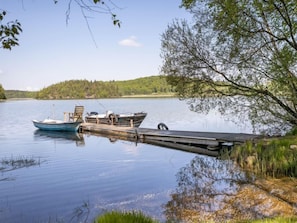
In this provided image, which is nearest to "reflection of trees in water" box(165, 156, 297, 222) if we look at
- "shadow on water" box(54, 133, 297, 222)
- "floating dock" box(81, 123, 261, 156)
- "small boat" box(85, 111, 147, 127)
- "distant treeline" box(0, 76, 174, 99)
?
"shadow on water" box(54, 133, 297, 222)

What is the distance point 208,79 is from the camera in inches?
521

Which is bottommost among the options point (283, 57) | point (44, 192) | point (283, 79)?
point (44, 192)

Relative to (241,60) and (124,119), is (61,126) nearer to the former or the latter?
(124,119)

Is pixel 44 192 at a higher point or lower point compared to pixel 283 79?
lower

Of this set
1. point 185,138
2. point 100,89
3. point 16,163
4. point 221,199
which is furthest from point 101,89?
point 221,199

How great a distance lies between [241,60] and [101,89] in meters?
118

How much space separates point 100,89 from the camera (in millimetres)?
126688

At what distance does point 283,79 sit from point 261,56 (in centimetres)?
151

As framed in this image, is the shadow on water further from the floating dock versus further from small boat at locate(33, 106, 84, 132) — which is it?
small boat at locate(33, 106, 84, 132)

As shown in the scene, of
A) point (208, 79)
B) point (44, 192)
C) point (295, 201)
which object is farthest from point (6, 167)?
point (295, 201)

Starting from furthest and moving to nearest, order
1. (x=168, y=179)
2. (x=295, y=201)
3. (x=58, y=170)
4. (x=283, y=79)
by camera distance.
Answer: (x=58, y=170), (x=168, y=179), (x=283, y=79), (x=295, y=201)

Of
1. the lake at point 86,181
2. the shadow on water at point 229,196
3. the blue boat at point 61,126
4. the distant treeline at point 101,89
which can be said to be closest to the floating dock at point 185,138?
the lake at point 86,181

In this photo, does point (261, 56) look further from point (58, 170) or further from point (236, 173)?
point (58, 170)

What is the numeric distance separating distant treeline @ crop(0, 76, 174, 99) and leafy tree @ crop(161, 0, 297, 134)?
10363cm
